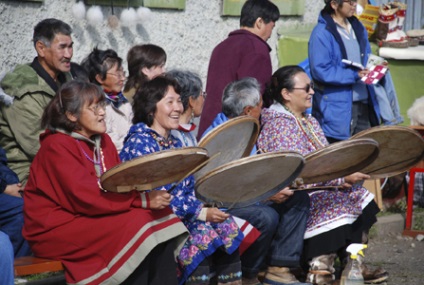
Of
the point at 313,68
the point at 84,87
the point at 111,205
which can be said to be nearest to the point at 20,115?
the point at 84,87

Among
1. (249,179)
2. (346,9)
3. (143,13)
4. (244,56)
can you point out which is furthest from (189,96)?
(346,9)

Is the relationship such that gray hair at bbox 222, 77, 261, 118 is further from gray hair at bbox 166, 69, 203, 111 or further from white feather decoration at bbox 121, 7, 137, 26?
white feather decoration at bbox 121, 7, 137, 26

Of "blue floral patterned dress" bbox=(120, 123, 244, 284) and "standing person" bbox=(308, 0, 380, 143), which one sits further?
"standing person" bbox=(308, 0, 380, 143)

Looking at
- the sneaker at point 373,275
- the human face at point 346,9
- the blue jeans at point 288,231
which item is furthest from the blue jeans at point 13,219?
the human face at point 346,9

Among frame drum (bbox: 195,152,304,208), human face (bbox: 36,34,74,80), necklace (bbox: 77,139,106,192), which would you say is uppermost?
human face (bbox: 36,34,74,80)

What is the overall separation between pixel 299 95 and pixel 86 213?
2052 millimetres

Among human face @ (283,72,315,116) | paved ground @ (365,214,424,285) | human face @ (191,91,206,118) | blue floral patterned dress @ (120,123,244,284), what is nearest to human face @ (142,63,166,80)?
human face @ (191,91,206,118)

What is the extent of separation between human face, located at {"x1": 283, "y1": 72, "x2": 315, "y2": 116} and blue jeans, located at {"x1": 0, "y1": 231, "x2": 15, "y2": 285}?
248 centimetres

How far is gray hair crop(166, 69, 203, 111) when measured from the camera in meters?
6.30

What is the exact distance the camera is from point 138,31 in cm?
820

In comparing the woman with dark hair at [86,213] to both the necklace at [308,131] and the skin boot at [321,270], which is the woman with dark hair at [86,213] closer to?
the skin boot at [321,270]

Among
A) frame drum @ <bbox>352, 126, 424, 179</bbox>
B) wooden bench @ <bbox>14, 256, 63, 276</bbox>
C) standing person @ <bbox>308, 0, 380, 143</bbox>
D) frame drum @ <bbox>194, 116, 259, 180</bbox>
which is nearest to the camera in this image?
wooden bench @ <bbox>14, 256, 63, 276</bbox>

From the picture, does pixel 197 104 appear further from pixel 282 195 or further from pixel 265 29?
pixel 265 29

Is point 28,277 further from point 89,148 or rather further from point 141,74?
point 141,74
